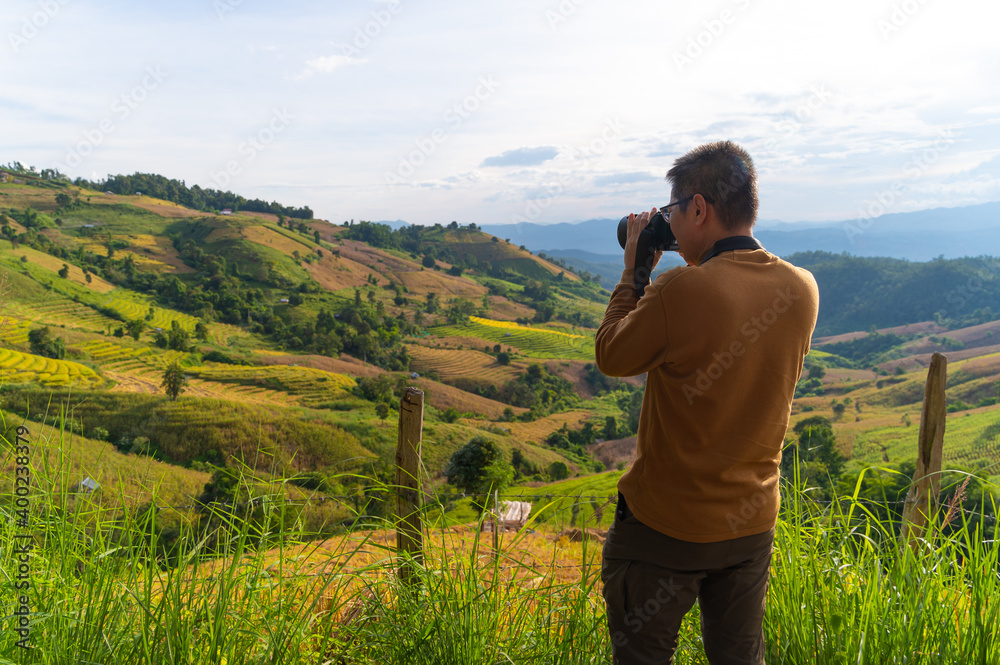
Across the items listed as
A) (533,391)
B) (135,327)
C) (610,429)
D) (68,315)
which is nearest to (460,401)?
(533,391)

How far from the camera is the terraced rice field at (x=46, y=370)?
1457 inches

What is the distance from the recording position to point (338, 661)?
5.34 ft

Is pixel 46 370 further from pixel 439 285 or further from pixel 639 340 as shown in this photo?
pixel 439 285

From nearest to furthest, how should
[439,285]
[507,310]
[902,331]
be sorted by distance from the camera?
[507,310]
[439,285]
[902,331]

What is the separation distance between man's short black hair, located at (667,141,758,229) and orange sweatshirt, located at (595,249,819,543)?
0.35 feet

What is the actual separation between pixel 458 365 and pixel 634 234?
63.0 m

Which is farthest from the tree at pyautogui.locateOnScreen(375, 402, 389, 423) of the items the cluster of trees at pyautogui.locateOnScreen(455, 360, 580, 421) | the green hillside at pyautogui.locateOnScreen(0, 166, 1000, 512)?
the cluster of trees at pyautogui.locateOnScreen(455, 360, 580, 421)

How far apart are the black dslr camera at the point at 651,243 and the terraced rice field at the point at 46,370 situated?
44.3 meters

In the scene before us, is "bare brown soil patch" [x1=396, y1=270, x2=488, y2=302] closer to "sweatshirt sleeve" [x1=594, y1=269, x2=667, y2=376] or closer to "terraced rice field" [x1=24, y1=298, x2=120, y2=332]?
"terraced rice field" [x1=24, y1=298, x2=120, y2=332]

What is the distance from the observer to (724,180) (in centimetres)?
131

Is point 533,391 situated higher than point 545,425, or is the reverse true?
point 533,391

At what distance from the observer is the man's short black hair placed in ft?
4.31

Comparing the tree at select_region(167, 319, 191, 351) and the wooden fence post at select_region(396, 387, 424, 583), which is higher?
the wooden fence post at select_region(396, 387, 424, 583)

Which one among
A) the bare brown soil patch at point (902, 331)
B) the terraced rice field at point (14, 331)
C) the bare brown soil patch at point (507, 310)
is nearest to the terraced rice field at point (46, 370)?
the terraced rice field at point (14, 331)
